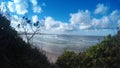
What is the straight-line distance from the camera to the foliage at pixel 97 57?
12836 millimetres

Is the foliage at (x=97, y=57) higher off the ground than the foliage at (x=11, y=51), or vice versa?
the foliage at (x=11, y=51)

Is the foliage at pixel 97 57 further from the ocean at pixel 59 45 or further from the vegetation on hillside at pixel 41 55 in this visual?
the ocean at pixel 59 45

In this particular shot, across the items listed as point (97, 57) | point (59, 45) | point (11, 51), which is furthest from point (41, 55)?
point (59, 45)

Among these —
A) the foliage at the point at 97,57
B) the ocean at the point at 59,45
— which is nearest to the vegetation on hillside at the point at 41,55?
the foliage at the point at 97,57

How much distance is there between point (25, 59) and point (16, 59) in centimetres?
35

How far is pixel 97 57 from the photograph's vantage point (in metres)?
13.5

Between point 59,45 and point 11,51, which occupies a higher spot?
point 11,51

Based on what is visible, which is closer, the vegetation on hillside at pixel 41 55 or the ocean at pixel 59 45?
the vegetation on hillside at pixel 41 55

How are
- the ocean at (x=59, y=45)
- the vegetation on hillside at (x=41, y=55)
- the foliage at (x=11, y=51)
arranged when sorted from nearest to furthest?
the foliage at (x=11, y=51) → the vegetation on hillside at (x=41, y=55) → the ocean at (x=59, y=45)

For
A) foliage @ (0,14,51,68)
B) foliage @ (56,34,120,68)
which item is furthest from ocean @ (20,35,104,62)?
foliage @ (0,14,51,68)

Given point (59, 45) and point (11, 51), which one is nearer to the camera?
point (11, 51)

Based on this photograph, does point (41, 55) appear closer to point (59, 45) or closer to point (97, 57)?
point (97, 57)

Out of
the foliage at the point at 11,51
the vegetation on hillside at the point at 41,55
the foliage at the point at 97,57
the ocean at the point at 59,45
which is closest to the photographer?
the foliage at the point at 11,51

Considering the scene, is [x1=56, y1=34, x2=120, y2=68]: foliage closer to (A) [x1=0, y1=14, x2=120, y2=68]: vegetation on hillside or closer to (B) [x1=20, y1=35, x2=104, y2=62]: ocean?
(A) [x1=0, y1=14, x2=120, y2=68]: vegetation on hillside
